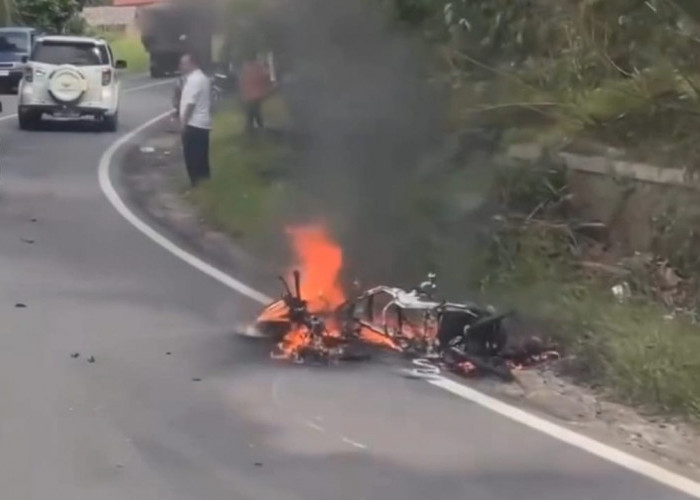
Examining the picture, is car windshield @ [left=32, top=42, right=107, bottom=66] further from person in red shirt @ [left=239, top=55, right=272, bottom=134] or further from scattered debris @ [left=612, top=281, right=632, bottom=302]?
scattered debris @ [left=612, top=281, right=632, bottom=302]

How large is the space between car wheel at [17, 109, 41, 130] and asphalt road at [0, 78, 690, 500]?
15.9m

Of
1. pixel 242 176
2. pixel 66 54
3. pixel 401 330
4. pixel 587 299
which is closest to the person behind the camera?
pixel 401 330

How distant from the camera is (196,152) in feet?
60.0

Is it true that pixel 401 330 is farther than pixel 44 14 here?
No

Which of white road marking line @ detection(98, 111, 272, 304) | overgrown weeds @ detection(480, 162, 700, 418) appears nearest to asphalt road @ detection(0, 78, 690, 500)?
white road marking line @ detection(98, 111, 272, 304)

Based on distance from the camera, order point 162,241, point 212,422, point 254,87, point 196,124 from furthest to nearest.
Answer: point 196,124 < point 162,241 < point 254,87 < point 212,422

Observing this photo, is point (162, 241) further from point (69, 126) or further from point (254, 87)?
point (69, 126)

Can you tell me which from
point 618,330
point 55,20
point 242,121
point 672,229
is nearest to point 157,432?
point 618,330

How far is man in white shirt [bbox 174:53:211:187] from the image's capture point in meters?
16.6

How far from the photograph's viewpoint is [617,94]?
1194 cm

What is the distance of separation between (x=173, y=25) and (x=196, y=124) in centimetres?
754

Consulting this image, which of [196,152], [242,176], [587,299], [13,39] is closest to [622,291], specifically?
[587,299]

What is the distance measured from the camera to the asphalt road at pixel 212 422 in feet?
22.2

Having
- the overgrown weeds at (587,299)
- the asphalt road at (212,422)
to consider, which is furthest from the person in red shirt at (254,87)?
the overgrown weeds at (587,299)
